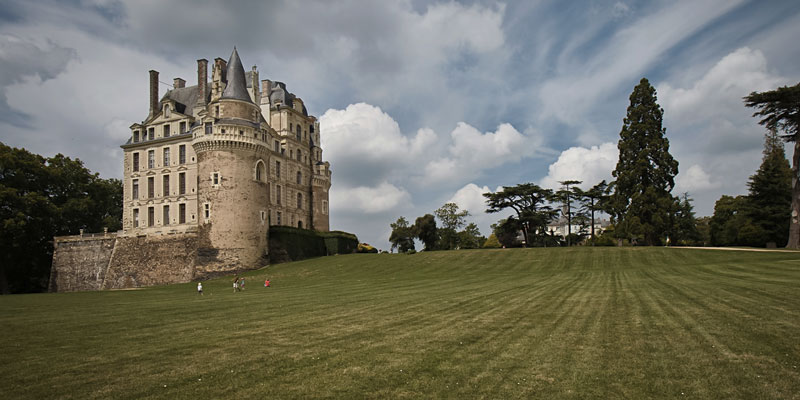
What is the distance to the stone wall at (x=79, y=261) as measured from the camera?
47656mm

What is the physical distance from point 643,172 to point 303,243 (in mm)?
34029

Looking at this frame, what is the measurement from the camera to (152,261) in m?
45.3

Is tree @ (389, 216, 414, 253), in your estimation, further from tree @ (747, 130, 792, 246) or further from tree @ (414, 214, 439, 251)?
tree @ (747, 130, 792, 246)

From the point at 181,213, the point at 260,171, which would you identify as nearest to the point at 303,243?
the point at 260,171

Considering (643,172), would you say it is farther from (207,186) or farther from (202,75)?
(202,75)

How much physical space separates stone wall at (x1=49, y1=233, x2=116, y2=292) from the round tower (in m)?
13.5

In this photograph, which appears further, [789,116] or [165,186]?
[165,186]

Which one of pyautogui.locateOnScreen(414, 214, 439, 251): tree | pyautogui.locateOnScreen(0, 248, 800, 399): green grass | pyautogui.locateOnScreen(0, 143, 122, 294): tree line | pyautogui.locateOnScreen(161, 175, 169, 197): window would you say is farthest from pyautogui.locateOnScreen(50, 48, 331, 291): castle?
pyautogui.locateOnScreen(0, 248, 800, 399): green grass

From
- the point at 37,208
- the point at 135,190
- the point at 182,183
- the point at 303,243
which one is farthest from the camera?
the point at 135,190

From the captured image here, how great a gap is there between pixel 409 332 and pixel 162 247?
138 feet

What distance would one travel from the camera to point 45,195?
50.8 metres

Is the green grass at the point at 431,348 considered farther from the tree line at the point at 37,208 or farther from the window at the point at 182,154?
the tree line at the point at 37,208

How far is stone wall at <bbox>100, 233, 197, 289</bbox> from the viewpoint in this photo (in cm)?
4381

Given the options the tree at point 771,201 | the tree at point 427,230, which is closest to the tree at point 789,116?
the tree at point 771,201
